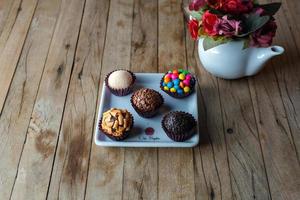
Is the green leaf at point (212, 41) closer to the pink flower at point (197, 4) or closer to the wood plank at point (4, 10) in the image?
the pink flower at point (197, 4)

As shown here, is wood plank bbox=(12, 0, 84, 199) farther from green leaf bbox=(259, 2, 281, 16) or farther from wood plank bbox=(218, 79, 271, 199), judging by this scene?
green leaf bbox=(259, 2, 281, 16)

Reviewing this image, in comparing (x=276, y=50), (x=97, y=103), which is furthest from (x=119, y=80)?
(x=276, y=50)

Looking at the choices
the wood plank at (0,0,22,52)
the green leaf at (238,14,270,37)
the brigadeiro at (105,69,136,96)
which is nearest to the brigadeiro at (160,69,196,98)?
the brigadeiro at (105,69,136,96)

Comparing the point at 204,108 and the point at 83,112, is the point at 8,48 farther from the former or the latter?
the point at 204,108

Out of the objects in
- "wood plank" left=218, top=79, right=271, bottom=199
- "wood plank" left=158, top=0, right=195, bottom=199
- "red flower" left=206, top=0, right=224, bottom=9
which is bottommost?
"wood plank" left=158, top=0, right=195, bottom=199

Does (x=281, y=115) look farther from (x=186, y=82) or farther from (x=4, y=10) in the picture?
(x=4, y=10)

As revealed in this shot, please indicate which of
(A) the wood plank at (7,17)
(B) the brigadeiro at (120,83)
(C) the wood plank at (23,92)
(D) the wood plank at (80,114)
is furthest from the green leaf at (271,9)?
(A) the wood plank at (7,17)
